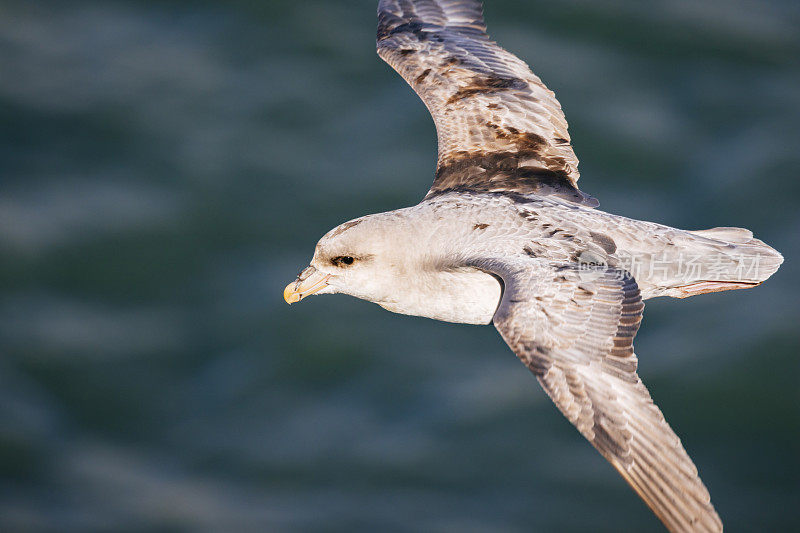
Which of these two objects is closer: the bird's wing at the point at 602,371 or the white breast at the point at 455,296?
the bird's wing at the point at 602,371

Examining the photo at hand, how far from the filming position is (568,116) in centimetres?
1006

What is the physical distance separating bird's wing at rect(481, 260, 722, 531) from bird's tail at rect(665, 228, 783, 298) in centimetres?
98

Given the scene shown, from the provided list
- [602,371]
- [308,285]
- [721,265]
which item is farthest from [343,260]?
[721,265]

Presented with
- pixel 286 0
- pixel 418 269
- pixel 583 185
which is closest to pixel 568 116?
pixel 583 185

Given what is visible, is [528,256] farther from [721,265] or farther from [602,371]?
[721,265]

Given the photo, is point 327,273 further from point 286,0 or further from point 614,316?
point 286,0

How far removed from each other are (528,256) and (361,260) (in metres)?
1.08

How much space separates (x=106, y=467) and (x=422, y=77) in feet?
12.8

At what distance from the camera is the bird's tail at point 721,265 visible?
6.75 meters

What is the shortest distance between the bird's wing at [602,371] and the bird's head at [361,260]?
32.8 inches

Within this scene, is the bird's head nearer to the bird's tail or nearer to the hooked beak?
the hooked beak

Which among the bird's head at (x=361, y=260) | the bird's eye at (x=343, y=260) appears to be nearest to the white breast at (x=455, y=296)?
the bird's head at (x=361, y=260)

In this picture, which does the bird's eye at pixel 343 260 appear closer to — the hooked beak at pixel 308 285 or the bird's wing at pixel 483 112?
the hooked beak at pixel 308 285

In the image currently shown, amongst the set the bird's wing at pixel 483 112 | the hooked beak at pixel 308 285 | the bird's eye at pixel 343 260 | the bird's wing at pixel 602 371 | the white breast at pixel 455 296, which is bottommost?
the bird's wing at pixel 602 371
